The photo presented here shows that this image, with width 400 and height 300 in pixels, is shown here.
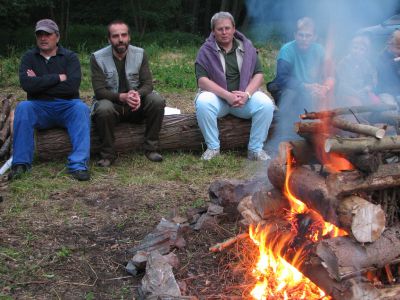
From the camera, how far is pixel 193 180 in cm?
512

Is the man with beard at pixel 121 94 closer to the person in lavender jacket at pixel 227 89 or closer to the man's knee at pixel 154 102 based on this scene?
the man's knee at pixel 154 102

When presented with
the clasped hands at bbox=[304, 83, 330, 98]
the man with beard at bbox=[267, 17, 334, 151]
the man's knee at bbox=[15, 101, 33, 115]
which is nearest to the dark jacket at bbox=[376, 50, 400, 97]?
the man with beard at bbox=[267, 17, 334, 151]

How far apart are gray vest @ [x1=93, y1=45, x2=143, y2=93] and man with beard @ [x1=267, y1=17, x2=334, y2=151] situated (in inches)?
65.9

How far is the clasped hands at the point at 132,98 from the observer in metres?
5.57

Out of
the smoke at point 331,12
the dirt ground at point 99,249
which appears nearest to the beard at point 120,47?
the dirt ground at point 99,249

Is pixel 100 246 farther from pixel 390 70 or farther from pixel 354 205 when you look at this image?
pixel 390 70

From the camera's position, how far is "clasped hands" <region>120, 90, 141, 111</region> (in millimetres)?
5574

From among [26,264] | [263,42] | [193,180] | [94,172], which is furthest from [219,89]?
[263,42]

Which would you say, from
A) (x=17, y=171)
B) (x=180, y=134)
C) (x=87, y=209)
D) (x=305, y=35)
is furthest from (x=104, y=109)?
(x=305, y=35)

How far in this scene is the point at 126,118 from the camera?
588 cm

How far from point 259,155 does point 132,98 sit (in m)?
1.58

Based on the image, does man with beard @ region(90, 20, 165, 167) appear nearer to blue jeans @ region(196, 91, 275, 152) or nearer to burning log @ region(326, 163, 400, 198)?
blue jeans @ region(196, 91, 275, 152)

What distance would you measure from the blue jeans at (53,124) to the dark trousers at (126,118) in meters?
0.19

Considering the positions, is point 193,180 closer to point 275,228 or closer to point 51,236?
point 51,236
